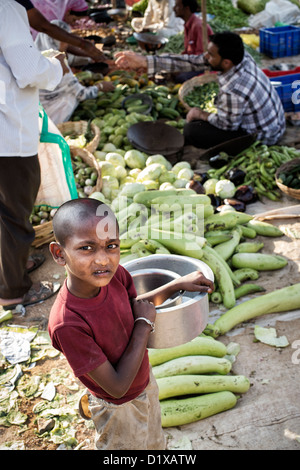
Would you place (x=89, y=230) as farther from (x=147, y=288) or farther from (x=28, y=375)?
(x=28, y=375)

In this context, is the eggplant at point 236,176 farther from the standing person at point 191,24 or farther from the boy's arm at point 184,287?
the standing person at point 191,24

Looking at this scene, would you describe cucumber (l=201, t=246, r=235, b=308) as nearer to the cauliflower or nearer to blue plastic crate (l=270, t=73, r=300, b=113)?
the cauliflower

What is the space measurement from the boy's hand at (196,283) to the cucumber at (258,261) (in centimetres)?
176

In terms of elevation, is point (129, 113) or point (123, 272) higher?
point (123, 272)

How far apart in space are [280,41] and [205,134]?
4422 mm

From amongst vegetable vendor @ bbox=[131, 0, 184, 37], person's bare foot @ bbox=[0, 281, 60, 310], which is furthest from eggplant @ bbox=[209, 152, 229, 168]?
vegetable vendor @ bbox=[131, 0, 184, 37]

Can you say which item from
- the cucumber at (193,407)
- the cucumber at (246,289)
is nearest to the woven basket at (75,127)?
the cucumber at (246,289)

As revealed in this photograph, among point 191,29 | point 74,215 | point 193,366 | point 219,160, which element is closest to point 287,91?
point 219,160

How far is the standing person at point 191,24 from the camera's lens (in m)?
7.05

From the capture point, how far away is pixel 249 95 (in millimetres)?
5016

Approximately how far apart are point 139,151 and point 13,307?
2.50 meters

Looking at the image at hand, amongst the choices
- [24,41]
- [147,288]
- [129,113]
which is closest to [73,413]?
[147,288]

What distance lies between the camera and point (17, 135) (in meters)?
2.90

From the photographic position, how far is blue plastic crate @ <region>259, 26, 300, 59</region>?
8.51 metres
